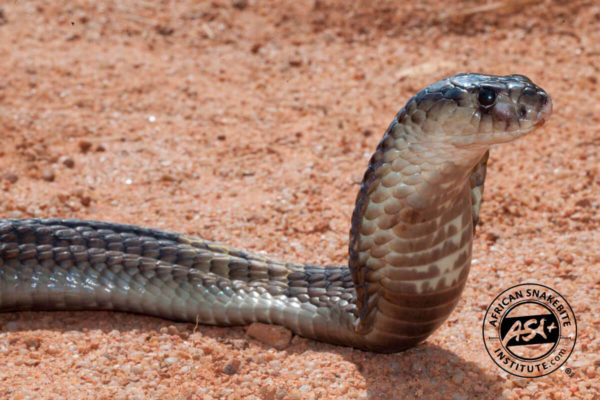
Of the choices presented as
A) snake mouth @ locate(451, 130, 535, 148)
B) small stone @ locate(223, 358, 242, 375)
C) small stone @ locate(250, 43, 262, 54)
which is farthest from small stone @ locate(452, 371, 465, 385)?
small stone @ locate(250, 43, 262, 54)

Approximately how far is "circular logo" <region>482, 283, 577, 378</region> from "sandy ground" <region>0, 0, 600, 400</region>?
6cm

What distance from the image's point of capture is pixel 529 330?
3.30 m

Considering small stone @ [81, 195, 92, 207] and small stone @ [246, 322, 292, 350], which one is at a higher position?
small stone @ [81, 195, 92, 207]

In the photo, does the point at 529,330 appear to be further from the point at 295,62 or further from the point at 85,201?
the point at 295,62

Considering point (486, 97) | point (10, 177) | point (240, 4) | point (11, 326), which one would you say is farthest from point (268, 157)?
point (240, 4)

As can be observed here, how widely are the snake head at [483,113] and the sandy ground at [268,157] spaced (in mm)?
1038

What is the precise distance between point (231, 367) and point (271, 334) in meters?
0.30

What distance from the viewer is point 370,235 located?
2.82 meters

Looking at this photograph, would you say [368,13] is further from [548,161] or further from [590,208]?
[590,208]

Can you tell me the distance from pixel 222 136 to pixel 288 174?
0.75 meters

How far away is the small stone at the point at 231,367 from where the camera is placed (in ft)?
10.2

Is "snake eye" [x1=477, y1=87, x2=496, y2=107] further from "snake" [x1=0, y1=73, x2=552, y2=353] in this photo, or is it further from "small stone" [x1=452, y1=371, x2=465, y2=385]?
"small stone" [x1=452, y1=371, x2=465, y2=385]

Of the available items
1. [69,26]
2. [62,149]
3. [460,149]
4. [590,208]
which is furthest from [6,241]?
[69,26]

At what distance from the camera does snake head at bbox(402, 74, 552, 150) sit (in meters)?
2.56
